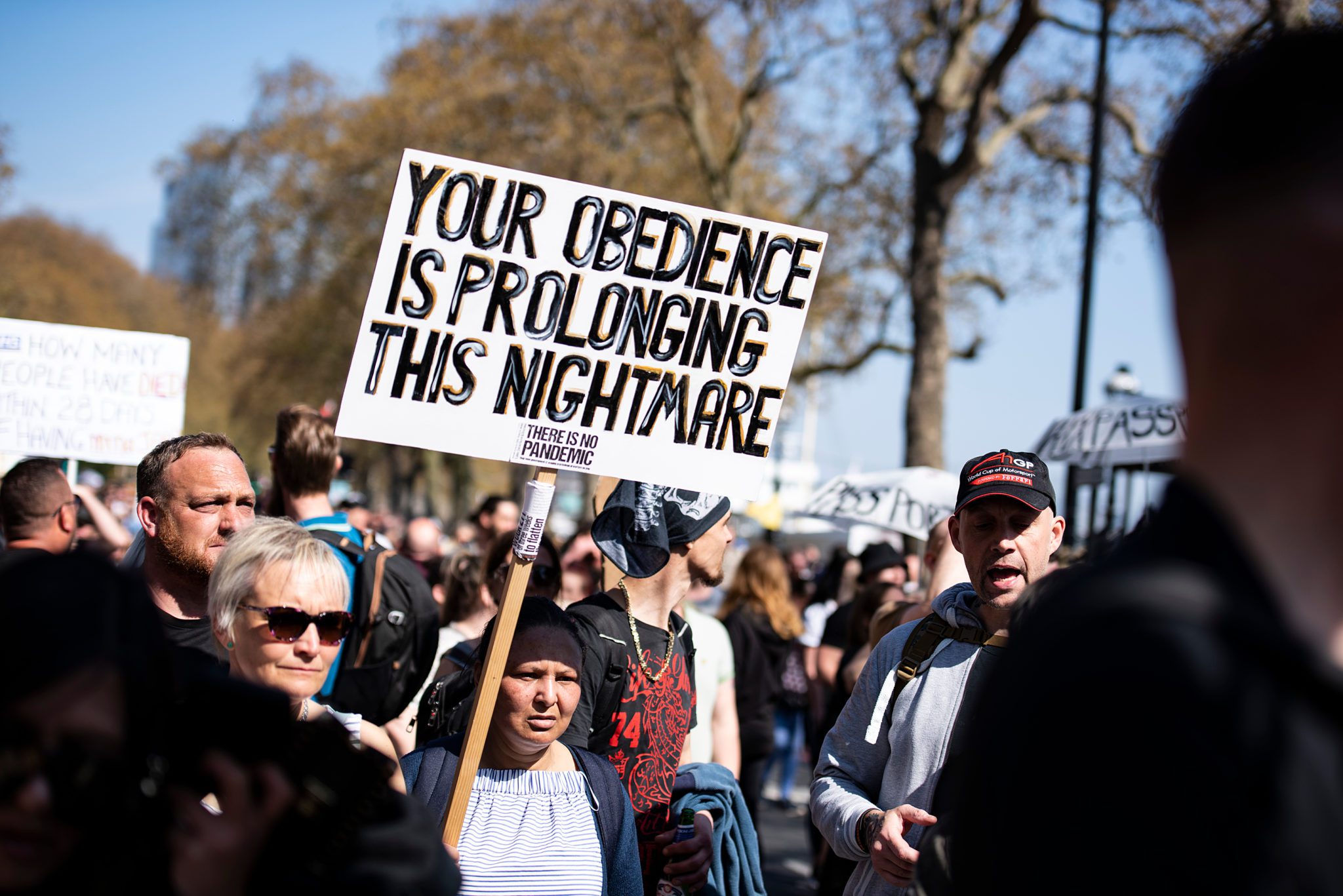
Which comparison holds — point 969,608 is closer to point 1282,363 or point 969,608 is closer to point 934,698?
point 934,698

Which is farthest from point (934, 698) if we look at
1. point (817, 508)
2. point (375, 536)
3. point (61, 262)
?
point (61, 262)

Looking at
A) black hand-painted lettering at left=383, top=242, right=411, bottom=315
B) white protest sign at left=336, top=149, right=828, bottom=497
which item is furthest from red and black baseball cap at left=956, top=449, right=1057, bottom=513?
black hand-painted lettering at left=383, top=242, right=411, bottom=315

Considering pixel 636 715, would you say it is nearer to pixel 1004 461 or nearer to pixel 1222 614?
pixel 1004 461

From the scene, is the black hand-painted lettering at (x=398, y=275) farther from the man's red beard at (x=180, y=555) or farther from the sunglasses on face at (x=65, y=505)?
the sunglasses on face at (x=65, y=505)

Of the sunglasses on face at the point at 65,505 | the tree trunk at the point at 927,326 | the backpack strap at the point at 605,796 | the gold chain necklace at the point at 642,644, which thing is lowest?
the backpack strap at the point at 605,796

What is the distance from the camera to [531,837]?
3012 mm

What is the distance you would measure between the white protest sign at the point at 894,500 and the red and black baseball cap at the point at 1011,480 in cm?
427

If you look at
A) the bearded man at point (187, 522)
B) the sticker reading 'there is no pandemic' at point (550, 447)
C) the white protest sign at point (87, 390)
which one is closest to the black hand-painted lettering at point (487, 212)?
the sticker reading 'there is no pandemic' at point (550, 447)

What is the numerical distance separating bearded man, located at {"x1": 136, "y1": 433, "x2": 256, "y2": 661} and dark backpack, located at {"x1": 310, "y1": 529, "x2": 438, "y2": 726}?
1062 millimetres

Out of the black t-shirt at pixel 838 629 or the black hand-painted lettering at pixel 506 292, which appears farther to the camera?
the black t-shirt at pixel 838 629

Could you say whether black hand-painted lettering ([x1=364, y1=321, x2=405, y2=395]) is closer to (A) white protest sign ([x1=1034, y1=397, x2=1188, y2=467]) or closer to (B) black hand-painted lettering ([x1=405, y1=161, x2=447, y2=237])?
(B) black hand-painted lettering ([x1=405, y1=161, x2=447, y2=237])

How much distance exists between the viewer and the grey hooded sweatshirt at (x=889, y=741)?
3016 mm

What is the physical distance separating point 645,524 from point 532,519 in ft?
2.55

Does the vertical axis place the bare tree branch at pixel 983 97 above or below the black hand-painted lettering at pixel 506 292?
above
